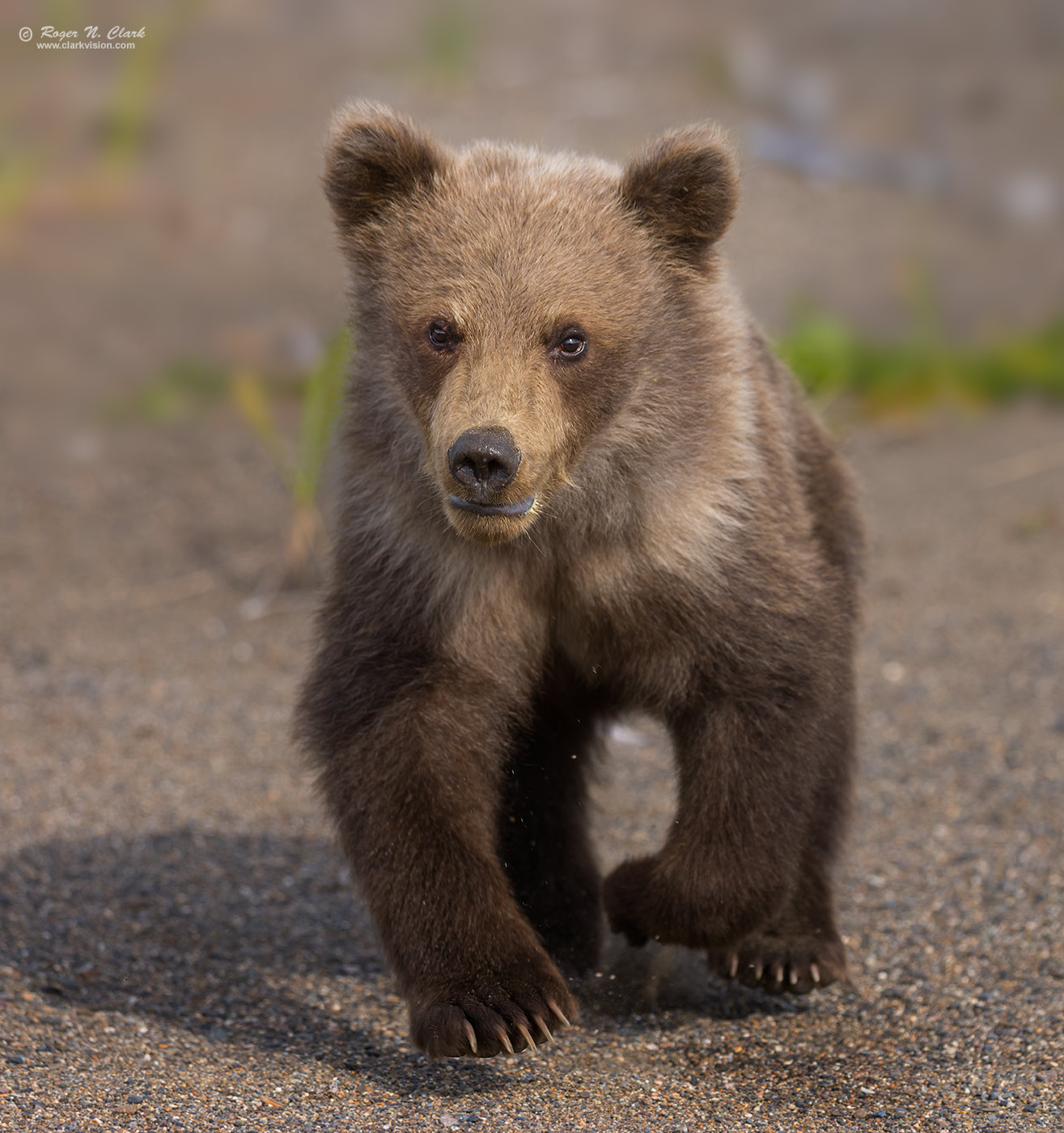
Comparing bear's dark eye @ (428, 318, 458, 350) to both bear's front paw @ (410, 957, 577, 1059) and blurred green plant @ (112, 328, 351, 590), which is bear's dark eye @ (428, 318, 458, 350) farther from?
blurred green plant @ (112, 328, 351, 590)

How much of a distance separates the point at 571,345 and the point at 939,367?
990 cm

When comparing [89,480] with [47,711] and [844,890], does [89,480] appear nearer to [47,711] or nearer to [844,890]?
[47,711]

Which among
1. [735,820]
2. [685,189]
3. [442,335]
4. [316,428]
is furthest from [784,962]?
[316,428]

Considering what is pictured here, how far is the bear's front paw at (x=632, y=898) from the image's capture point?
12.9 feet

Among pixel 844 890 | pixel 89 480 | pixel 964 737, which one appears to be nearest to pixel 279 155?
pixel 89 480

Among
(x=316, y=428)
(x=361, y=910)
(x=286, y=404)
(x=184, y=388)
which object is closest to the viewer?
(x=361, y=910)

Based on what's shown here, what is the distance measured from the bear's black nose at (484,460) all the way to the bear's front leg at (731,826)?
3.21 feet

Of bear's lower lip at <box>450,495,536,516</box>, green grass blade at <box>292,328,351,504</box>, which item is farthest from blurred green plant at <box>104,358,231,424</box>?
bear's lower lip at <box>450,495,536,516</box>

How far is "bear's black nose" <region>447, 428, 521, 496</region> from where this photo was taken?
328 centimetres

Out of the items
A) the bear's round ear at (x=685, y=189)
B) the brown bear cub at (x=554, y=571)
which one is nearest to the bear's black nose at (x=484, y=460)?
the brown bear cub at (x=554, y=571)

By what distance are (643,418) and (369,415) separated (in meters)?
0.73

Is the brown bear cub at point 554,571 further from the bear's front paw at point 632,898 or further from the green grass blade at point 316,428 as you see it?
the green grass blade at point 316,428

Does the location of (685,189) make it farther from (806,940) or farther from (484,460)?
(806,940)

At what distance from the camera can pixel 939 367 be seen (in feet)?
→ 42.4
